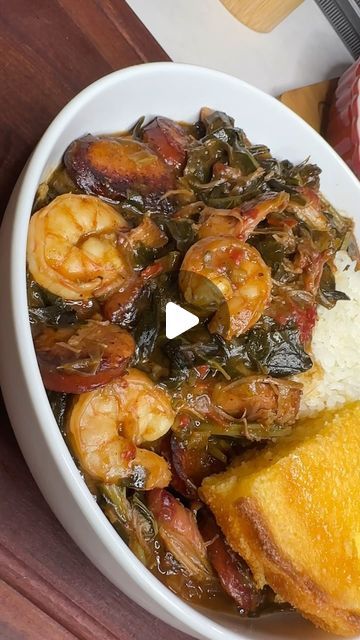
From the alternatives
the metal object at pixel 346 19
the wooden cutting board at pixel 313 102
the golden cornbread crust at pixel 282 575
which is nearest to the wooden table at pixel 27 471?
the golden cornbread crust at pixel 282 575

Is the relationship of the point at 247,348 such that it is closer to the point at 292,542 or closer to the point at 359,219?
the point at 292,542

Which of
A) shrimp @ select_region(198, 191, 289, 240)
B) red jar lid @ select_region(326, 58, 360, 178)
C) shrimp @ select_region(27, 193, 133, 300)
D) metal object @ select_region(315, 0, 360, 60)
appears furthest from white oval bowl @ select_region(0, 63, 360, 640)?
metal object @ select_region(315, 0, 360, 60)

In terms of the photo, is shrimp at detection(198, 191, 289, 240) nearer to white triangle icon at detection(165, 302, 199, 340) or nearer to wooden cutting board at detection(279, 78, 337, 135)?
white triangle icon at detection(165, 302, 199, 340)

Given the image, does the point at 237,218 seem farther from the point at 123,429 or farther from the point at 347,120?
the point at 347,120

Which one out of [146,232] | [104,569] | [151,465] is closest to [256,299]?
[146,232]

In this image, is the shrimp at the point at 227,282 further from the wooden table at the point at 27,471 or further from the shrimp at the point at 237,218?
the wooden table at the point at 27,471
